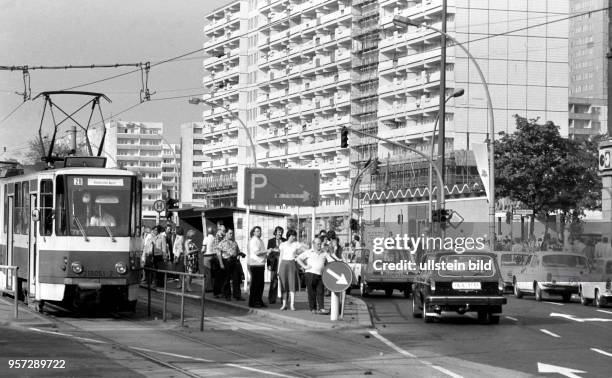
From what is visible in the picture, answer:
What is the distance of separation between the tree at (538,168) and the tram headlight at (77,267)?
128 feet

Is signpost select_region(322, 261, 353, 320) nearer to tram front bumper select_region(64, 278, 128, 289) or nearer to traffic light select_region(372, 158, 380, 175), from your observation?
tram front bumper select_region(64, 278, 128, 289)

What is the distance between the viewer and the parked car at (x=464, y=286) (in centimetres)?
2453

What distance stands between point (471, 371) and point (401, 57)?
85999 mm

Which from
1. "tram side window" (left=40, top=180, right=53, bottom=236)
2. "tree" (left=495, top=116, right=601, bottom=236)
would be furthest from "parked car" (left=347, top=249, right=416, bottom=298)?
"tree" (left=495, top=116, right=601, bottom=236)

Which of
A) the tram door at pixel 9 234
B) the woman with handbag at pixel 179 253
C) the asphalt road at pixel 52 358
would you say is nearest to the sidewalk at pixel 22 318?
the tram door at pixel 9 234

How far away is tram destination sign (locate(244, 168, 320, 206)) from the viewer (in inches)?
1211

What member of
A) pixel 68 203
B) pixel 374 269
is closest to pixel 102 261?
pixel 68 203

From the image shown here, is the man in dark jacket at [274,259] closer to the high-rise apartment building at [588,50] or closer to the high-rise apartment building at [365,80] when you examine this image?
the high-rise apartment building at [365,80]

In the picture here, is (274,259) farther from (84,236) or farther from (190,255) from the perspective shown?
(84,236)

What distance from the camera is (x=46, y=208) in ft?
77.3

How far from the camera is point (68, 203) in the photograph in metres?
23.5

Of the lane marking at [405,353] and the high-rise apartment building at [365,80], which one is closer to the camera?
the lane marking at [405,353]

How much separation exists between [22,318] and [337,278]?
5.94 meters

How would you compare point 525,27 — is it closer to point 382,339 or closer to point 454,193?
point 454,193
